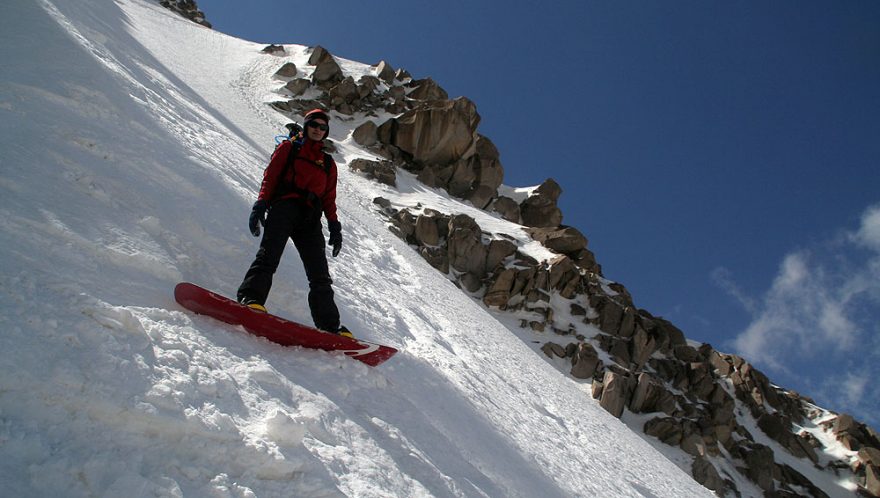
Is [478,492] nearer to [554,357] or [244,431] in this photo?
[244,431]

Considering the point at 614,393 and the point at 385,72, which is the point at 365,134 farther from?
the point at 614,393

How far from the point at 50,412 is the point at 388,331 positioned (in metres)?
4.70

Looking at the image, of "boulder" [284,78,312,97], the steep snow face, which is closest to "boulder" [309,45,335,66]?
"boulder" [284,78,312,97]

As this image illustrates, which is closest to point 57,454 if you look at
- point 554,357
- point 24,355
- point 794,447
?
point 24,355

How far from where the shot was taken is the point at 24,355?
227cm

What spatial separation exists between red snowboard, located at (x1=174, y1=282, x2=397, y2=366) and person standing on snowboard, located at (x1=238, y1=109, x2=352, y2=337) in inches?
13.3

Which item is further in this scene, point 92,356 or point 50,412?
point 92,356

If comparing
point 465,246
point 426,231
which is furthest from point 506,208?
point 426,231

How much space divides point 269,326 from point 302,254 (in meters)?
1.25

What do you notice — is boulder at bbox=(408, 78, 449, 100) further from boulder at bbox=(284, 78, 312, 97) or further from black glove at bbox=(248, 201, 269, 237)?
black glove at bbox=(248, 201, 269, 237)

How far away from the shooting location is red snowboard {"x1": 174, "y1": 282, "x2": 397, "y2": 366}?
3.51m

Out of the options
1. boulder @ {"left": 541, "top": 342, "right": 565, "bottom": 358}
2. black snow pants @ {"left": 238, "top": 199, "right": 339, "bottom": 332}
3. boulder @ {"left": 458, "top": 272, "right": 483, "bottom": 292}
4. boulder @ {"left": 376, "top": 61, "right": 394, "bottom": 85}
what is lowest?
boulder @ {"left": 541, "top": 342, "right": 565, "bottom": 358}

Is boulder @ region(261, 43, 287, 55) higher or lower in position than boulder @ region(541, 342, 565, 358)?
higher

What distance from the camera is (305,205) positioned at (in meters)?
4.86
